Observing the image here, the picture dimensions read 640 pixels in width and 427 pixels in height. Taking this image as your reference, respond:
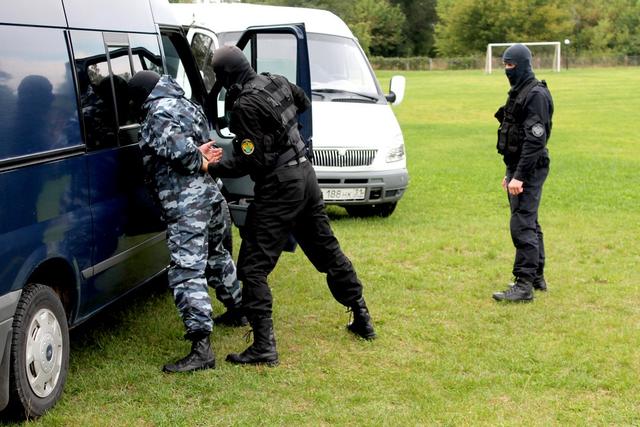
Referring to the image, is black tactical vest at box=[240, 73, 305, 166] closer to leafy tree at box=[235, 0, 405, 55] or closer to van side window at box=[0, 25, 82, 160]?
van side window at box=[0, 25, 82, 160]

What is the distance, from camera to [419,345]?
571cm

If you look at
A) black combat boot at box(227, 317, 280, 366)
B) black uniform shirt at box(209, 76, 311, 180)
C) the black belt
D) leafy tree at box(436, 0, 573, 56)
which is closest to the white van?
the black belt

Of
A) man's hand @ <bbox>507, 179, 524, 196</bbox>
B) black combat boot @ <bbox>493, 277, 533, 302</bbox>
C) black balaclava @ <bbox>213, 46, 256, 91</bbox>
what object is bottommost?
black combat boot @ <bbox>493, 277, 533, 302</bbox>

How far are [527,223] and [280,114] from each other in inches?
95.3

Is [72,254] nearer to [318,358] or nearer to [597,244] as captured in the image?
[318,358]

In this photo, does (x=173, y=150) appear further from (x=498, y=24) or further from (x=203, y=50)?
(x=498, y=24)

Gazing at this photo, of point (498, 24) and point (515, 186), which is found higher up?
point (515, 186)

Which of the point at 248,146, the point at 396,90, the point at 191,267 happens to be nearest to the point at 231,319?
the point at 191,267

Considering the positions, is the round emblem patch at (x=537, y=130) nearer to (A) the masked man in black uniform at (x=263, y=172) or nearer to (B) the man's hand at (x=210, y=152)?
(A) the masked man in black uniform at (x=263, y=172)

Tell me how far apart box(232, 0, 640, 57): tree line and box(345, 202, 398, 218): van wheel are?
236ft

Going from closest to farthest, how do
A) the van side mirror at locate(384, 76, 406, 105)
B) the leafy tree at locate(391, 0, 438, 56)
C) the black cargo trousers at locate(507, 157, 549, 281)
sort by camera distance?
1. the black cargo trousers at locate(507, 157, 549, 281)
2. the van side mirror at locate(384, 76, 406, 105)
3. the leafy tree at locate(391, 0, 438, 56)

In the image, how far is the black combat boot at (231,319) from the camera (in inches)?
240

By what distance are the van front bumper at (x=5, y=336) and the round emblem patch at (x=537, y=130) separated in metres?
3.87

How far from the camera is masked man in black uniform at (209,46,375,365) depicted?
514 centimetres
